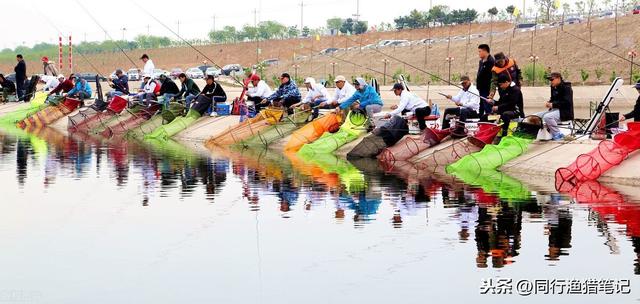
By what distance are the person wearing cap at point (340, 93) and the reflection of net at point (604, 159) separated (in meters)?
8.46

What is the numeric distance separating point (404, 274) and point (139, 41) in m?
159

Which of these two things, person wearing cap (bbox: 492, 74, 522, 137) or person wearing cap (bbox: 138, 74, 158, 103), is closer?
person wearing cap (bbox: 492, 74, 522, 137)

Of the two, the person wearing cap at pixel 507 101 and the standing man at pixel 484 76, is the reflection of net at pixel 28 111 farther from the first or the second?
the person wearing cap at pixel 507 101

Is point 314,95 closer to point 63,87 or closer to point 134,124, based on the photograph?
point 134,124

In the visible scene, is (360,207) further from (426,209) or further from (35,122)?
(35,122)

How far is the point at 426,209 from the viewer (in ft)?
55.2

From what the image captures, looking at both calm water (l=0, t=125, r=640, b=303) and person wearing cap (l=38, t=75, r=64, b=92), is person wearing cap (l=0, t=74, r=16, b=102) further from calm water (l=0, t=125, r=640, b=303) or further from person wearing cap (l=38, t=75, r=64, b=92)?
calm water (l=0, t=125, r=640, b=303)

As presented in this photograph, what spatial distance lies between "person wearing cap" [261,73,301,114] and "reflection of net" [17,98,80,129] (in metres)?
11.7

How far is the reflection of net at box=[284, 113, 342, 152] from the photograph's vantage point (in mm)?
28000

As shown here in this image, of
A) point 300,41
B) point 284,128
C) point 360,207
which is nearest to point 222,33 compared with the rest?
point 300,41

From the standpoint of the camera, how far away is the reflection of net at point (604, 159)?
66.8ft

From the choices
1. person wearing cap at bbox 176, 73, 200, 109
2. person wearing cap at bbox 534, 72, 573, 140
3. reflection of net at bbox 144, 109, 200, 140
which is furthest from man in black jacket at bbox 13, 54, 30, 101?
person wearing cap at bbox 534, 72, 573, 140

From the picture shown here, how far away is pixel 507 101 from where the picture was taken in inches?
909

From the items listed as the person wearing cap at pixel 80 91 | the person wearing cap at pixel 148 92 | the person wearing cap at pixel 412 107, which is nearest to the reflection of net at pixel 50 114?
the person wearing cap at pixel 80 91
